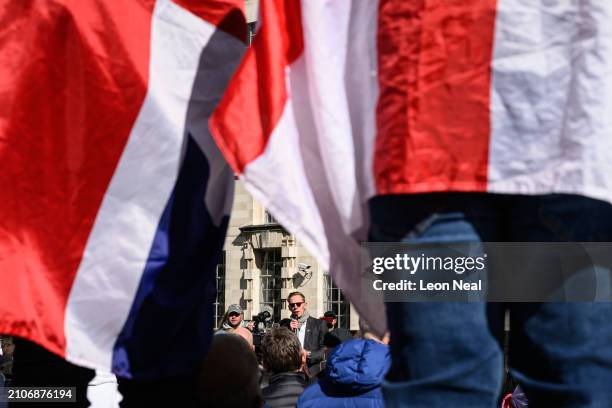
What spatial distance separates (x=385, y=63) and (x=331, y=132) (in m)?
0.16

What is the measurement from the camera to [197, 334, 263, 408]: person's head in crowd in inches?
90.4

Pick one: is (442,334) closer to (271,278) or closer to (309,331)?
(309,331)

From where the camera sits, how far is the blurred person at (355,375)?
174 inches

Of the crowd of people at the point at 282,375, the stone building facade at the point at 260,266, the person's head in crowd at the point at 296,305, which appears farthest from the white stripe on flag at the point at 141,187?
the stone building facade at the point at 260,266

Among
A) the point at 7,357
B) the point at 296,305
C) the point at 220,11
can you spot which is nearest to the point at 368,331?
the point at 220,11

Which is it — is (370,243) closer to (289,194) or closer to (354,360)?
(289,194)

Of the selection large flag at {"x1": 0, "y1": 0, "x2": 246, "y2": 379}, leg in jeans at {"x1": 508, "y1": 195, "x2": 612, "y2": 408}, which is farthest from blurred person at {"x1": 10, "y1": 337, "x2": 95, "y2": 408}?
leg in jeans at {"x1": 508, "y1": 195, "x2": 612, "y2": 408}

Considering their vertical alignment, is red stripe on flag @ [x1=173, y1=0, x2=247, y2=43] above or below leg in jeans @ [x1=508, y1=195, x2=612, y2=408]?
above

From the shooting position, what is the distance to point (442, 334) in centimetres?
128

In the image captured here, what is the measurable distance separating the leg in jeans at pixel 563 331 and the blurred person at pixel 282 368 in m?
4.36

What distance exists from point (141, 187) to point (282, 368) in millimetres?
4111

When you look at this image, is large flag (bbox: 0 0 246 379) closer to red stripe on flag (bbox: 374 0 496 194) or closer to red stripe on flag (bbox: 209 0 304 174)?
red stripe on flag (bbox: 209 0 304 174)

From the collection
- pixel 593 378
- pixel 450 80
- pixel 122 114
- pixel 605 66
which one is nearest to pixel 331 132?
pixel 450 80

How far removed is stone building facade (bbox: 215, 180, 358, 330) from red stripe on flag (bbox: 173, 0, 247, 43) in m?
20.9
